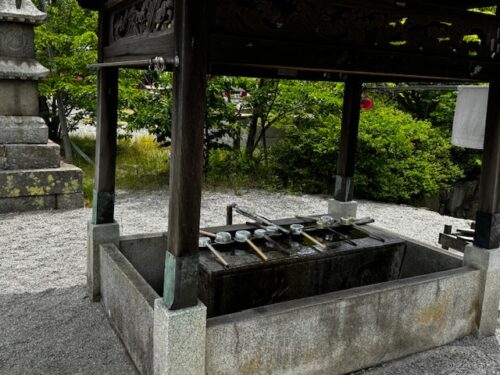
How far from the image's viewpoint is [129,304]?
4074 millimetres

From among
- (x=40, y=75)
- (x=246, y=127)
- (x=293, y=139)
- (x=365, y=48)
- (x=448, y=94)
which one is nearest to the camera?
(x=365, y=48)

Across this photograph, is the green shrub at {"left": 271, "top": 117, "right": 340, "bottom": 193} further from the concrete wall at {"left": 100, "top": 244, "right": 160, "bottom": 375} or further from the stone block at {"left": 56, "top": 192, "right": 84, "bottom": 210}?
the concrete wall at {"left": 100, "top": 244, "right": 160, "bottom": 375}

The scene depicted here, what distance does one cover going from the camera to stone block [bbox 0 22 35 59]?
8.34 m

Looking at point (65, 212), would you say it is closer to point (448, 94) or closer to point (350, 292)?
point (350, 292)

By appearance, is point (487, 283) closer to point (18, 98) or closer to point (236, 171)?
point (18, 98)

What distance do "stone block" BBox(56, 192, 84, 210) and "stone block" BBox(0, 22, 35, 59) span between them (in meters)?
2.57

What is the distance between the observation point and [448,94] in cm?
1361

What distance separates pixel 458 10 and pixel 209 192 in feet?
25.3

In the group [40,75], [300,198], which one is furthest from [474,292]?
[40,75]

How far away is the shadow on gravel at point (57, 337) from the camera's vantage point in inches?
158

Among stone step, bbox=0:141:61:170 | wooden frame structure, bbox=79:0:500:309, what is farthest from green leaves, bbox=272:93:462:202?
wooden frame structure, bbox=79:0:500:309

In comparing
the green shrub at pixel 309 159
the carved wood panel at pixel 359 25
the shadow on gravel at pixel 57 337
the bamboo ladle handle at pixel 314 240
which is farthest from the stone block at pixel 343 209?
the green shrub at pixel 309 159

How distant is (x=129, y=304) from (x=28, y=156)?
547 centimetres

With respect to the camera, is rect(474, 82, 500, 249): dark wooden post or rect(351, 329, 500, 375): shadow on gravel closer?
rect(351, 329, 500, 375): shadow on gravel
